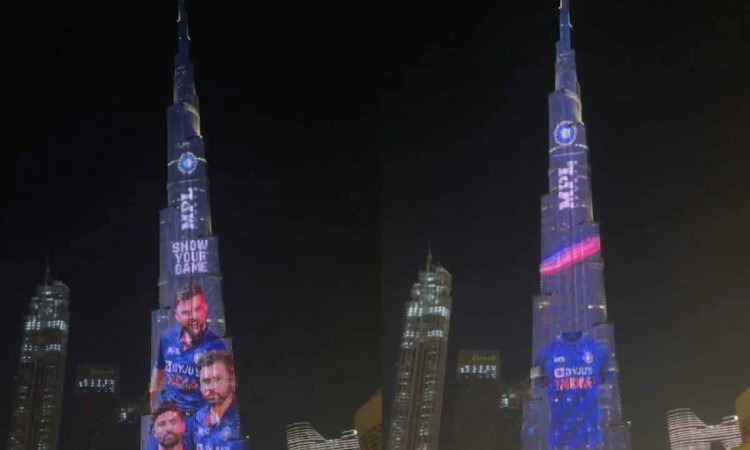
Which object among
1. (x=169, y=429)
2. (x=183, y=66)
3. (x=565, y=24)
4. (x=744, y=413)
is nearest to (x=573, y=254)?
(x=744, y=413)

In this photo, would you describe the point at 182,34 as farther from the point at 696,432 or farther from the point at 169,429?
the point at 696,432

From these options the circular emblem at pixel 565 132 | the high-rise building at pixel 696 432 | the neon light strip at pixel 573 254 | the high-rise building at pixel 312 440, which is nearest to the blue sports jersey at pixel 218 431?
the high-rise building at pixel 312 440

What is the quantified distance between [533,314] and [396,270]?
9020 mm

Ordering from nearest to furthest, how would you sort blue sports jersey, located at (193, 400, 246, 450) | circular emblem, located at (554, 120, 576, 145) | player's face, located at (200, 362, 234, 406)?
blue sports jersey, located at (193, 400, 246, 450)
player's face, located at (200, 362, 234, 406)
circular emblem, located at (554, 120, 576, 145)

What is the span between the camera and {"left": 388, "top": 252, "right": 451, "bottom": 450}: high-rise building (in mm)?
10328

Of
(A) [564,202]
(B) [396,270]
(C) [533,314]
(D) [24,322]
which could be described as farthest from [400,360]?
(A) [564,202]

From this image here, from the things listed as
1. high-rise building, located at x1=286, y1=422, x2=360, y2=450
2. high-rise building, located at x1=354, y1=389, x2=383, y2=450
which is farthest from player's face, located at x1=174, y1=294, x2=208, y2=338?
high-rise building, located at x1=354, y1=389, x2=383, y2=450

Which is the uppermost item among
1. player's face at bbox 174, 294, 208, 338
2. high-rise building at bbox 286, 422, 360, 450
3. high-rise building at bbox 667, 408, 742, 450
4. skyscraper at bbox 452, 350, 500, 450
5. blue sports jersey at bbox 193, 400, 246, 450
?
player's face at bbox 174, 294, 208, 338

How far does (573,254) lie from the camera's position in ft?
66.8

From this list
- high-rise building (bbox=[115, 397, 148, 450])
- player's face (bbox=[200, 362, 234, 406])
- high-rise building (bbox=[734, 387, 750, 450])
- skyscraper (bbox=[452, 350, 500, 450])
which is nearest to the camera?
player's face (bbox=[200, 362, 234, 406])

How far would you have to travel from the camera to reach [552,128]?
59.5 feet

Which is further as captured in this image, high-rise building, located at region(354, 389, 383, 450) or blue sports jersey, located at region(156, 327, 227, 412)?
blue sports jersey, located at region(156, 327, 227, 412)

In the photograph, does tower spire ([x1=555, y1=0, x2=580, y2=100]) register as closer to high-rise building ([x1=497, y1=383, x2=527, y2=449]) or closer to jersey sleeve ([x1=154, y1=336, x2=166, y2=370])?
jersey sleeve ([x1=154, y1=336, x2=166, y2=370])

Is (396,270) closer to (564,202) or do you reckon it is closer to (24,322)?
(24,322)
